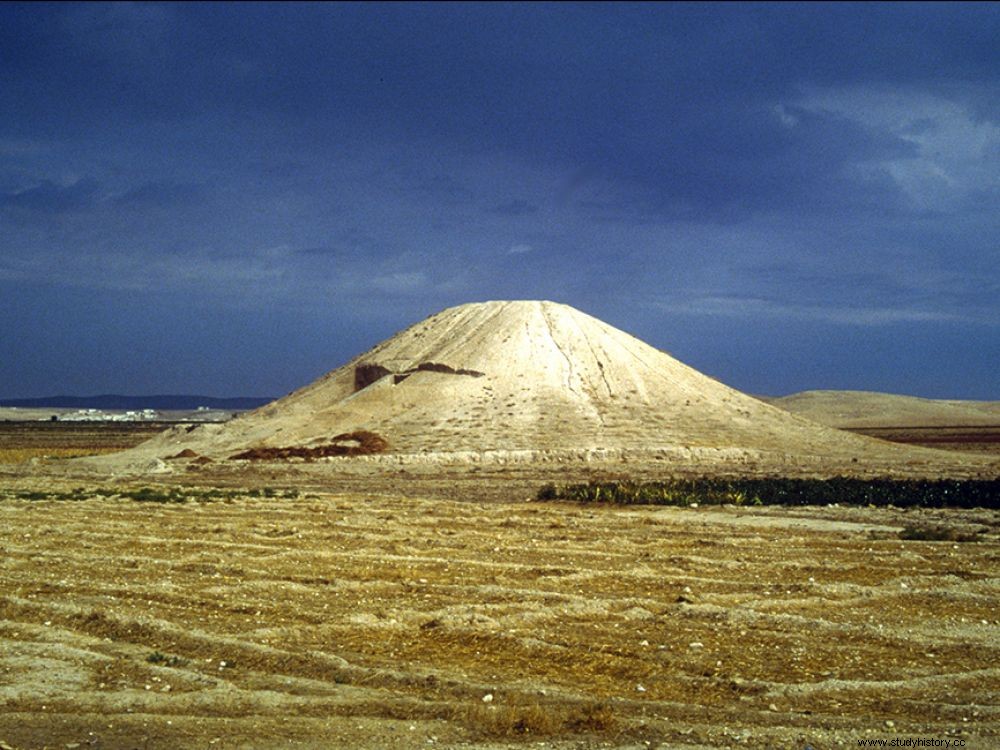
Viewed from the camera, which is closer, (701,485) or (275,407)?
(701,485)

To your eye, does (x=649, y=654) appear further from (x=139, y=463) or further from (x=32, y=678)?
(x=139, y=463)

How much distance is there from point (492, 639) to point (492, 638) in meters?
0.03

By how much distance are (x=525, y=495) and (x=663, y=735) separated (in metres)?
20.2

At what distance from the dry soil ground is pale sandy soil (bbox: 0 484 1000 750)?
0.10ft

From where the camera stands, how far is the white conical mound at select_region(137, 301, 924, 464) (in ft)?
131

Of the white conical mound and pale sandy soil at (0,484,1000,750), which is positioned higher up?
the white conical mound

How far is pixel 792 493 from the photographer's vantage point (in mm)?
24500

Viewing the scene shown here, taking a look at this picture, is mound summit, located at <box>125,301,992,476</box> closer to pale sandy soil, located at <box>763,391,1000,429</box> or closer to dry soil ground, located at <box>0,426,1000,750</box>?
dry soil ground, located at <box>0,426,1000,750</box>

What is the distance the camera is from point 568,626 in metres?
10.2

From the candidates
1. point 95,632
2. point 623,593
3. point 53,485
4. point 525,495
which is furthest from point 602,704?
point 53,485

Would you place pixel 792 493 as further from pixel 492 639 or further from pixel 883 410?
pixel 883 410

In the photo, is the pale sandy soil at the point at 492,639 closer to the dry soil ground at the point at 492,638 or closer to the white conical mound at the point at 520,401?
the dry soil ground at the point at 492,638

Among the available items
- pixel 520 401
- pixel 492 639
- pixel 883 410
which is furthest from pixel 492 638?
pixel 883 410

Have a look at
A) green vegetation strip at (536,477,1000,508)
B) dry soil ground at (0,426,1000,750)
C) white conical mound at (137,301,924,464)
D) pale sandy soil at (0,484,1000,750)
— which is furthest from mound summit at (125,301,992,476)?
pale sandy soil at (0,484,1000,750)
